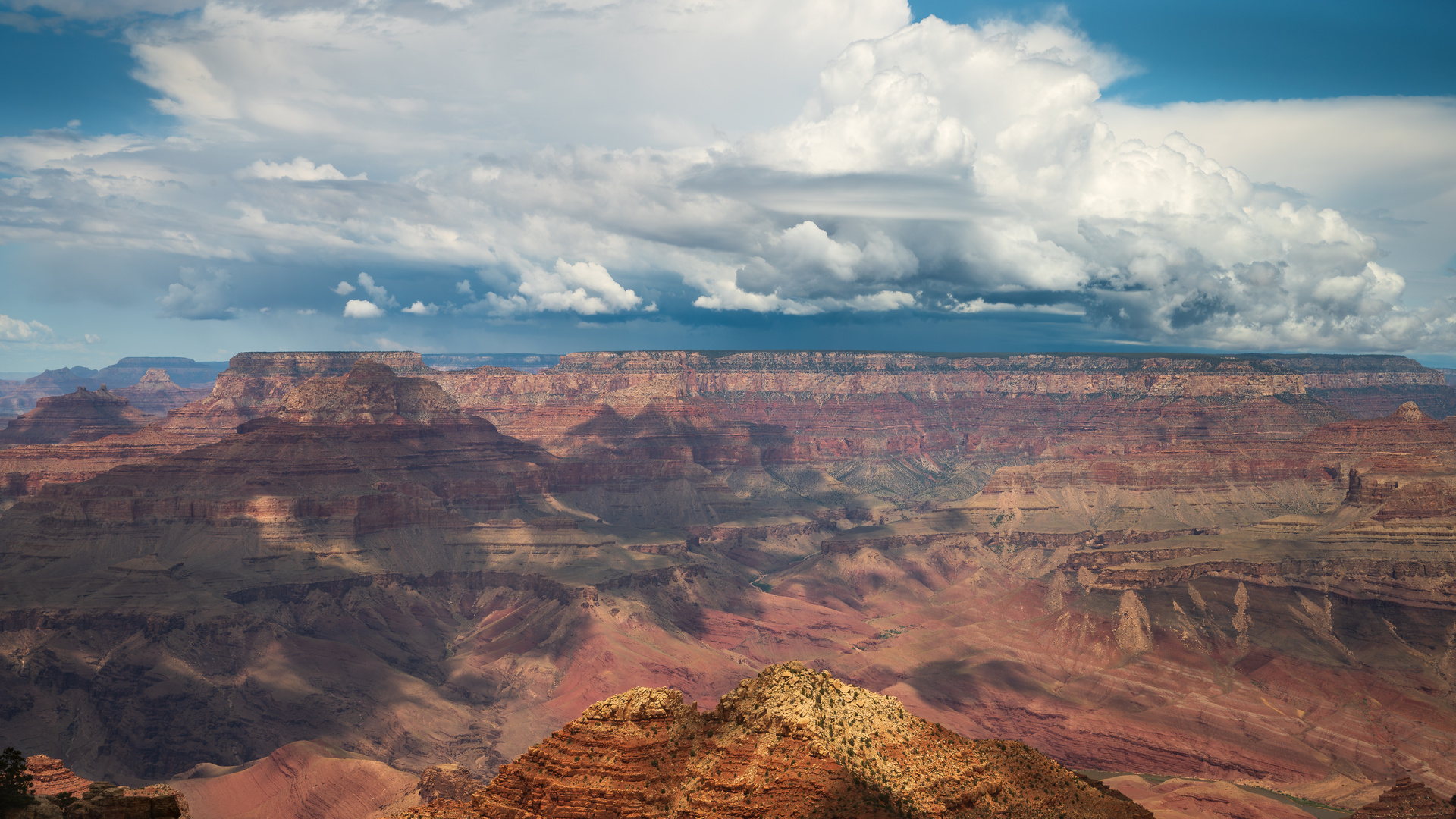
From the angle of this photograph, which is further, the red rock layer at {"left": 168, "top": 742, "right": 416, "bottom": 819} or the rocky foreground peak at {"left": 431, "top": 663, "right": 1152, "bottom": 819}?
the red rock layer at {"left": 168, "top": 742, "right": 416, "bottom": 819}

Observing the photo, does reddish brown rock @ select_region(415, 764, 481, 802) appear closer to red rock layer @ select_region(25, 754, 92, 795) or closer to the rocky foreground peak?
red rock layer @ select_region(25, 754, 92, 795)

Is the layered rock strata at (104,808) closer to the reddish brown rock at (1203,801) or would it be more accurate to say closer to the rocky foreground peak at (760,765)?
the rocky foreground peak at (760,765)

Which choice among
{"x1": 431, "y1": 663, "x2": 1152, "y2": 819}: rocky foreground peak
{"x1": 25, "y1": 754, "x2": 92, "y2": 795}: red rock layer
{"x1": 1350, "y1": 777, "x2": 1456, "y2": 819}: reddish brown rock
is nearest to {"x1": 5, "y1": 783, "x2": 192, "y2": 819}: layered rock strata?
{"x1": 431, "y1": 663, "x2": 1152, "y2": 819}: rocky foreground peak

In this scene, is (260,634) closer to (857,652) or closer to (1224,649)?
(857,652)

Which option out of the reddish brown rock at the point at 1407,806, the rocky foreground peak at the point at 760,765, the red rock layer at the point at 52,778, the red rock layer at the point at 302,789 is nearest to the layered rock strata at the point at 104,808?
the rocky foreground peak at the point at 760,765

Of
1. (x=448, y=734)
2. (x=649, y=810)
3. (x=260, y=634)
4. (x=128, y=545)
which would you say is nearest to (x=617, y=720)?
(x=649, y=810)
